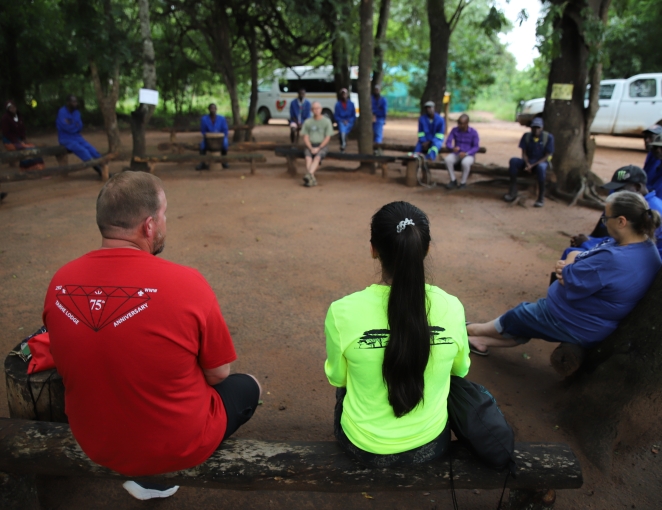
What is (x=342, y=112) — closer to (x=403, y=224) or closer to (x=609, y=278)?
(x=609, y=278)

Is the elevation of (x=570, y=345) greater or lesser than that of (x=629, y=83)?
lesser

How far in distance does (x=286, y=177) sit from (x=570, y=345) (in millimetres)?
7984

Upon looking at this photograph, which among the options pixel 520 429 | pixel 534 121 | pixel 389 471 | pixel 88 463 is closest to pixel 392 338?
pixel 389 471

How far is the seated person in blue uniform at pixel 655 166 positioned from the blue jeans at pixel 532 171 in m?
2.85

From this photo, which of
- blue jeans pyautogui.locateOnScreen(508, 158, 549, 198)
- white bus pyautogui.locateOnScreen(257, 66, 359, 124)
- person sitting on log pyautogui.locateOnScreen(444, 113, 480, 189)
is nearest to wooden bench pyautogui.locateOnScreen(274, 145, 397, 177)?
person sitting on log pyautogui.locateOnScreen(444, 113, 480, 189)

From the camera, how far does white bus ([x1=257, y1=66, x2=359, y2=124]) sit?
2041 cm

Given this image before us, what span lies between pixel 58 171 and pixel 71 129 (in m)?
1.19

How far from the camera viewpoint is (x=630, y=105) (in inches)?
599

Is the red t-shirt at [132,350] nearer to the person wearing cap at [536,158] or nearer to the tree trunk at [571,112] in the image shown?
the person wearing cap at [536,158]

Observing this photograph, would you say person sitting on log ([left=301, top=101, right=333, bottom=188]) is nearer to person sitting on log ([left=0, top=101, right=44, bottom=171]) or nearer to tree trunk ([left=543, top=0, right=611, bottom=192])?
tree trunk ([left=543, top=0, right=611, bottom=192])

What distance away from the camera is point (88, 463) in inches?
79.0

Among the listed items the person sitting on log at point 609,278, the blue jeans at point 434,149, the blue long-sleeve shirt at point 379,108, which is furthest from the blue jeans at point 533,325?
the blue long-sleeve shirt at point 379,108

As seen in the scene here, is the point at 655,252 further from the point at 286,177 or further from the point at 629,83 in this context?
the point at 629,83

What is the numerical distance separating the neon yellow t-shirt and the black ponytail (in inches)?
1.8
